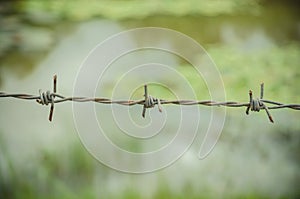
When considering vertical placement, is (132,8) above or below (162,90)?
above

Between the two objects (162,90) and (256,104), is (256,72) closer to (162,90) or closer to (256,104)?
(162,90)

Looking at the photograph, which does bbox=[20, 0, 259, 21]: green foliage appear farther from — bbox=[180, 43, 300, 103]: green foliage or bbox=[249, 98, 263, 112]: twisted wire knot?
bbox=[249, 98, 263, 112]: twisted wire knot

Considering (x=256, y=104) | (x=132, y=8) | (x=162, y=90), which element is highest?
(x=132, y=8)

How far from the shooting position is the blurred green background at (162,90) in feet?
6.60

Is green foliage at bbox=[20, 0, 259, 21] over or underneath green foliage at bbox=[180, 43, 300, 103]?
over

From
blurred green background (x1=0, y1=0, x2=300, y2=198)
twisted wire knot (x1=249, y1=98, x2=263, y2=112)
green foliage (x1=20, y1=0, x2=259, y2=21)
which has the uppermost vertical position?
green foliage (x1=20, y1=0, x2=259, y2=21)

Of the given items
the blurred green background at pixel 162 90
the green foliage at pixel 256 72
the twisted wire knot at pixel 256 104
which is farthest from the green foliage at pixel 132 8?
the twisted wire knot at pixel 256 104

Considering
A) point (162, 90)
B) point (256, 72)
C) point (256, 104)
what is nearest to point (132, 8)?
point (162, 90)

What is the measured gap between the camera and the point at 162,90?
208 centimetres

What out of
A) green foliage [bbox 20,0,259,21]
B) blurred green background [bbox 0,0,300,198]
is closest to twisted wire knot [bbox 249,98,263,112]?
blurred green background [bbox 0,0,300,198]

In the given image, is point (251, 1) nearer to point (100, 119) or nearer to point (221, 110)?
point (221, 110)

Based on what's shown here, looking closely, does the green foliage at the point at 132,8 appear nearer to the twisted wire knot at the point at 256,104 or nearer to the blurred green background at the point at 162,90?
the blurred green background at the point at 162,90

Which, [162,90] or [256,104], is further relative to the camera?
[162,90]

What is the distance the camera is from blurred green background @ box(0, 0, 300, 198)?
201cm
